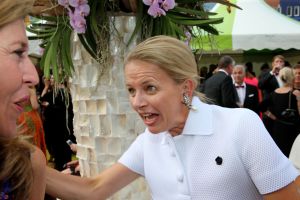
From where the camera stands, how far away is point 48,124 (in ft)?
20.5

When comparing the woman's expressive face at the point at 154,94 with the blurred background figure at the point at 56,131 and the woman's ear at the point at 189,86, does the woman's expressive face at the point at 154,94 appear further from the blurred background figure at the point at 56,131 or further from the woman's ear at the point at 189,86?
the blurred background figure at the point at 56,131

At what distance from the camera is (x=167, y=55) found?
1288mm

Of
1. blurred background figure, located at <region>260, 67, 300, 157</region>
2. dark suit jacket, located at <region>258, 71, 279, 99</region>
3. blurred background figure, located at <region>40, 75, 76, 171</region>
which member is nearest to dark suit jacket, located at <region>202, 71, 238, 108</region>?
blurred background figure, located at <region>260, 67, 300, 157</region>

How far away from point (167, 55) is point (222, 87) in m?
3.87

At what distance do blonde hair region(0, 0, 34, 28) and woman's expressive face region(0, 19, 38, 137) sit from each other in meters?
0.01

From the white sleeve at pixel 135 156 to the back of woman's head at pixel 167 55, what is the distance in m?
0.26

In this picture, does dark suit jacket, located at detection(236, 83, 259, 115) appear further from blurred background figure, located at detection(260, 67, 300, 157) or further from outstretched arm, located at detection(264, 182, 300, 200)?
outstretched arm, located at detection(264, 182, 300, 200)

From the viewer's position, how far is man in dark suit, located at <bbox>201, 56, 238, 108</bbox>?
5.07 metres

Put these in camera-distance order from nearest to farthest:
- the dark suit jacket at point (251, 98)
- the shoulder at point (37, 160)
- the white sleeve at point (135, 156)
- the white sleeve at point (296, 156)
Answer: the shoulder at point (37, 160)
the white sleeve at point (135, 156)
the white sleeve at point (296, 156)
the dark suit jacket at point (251, 98)

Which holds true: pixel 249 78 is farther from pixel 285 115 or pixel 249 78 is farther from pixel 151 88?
pixel 151 88

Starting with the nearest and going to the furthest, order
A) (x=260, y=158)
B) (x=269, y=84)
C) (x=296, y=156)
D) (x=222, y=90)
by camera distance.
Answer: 1. (x=260, y=158)
2. (x=296, y=156)
3. (x=222, y=90)
4. (x=269, y=84)

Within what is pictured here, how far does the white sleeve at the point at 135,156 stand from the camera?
1481mm

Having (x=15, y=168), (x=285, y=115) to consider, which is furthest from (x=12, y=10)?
(x=285, y=115)

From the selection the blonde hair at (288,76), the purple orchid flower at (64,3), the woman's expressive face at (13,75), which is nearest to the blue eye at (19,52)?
the woman's expressive face at (13,75)
